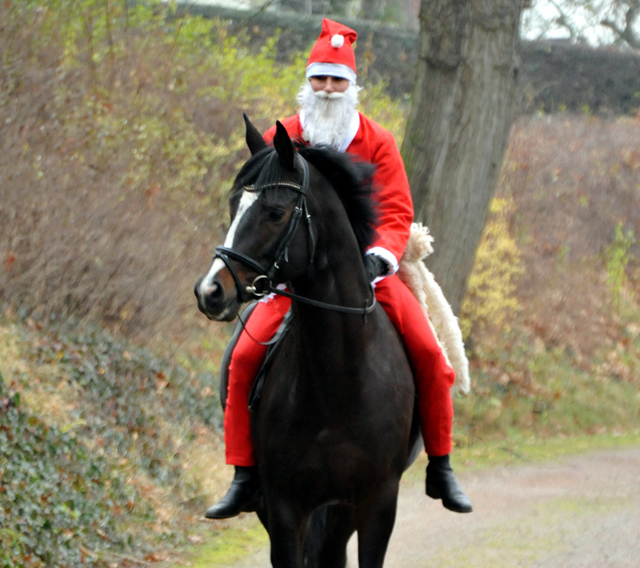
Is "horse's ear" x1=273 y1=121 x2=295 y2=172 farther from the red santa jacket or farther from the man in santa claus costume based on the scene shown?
the red santa jacket

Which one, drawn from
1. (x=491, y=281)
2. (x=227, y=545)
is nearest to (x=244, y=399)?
(x=227, y=545)

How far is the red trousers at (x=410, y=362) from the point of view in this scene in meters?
4.50

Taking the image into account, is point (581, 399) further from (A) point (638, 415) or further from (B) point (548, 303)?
(B) point (548, 303)

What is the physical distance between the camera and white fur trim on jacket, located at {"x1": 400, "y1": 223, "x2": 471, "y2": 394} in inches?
201

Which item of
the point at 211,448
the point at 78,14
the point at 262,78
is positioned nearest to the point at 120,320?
the point at 211,448

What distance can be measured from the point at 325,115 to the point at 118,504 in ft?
11.0

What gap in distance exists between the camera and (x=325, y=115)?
468cm

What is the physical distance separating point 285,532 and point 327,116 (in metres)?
2.16

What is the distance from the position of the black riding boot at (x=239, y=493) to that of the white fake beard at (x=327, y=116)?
1.81 metres

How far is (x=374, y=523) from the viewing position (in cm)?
430

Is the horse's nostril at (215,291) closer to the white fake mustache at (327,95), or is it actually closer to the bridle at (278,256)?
the bridle at (278,256)

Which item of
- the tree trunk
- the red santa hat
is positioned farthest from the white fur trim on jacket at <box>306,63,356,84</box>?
the tree trunk

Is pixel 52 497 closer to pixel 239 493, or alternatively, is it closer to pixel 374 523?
pixel 239 493

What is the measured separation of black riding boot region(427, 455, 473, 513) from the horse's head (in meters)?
1.80
